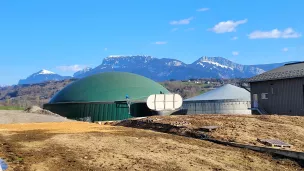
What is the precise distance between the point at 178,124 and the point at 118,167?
44.5 feet

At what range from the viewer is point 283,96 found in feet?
127

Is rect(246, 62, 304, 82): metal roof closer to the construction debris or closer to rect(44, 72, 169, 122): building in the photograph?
rect(44, 72, 169, 122): building

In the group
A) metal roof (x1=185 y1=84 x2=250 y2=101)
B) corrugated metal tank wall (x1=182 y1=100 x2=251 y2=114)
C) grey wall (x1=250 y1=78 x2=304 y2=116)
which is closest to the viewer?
grey wall (x1=250 y1=78 x2=304 y2=116)

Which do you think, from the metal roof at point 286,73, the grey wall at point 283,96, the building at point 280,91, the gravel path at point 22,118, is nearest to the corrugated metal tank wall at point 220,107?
the building at point 280,91

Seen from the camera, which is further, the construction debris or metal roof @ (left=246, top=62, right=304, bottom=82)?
metal roof @ (left=246, top=62, right=304, bottom=82)

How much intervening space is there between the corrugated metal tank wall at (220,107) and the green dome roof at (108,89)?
6711 mm

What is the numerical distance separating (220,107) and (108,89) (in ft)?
54.9

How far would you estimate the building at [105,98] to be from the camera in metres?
52.7

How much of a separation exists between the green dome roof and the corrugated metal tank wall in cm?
671

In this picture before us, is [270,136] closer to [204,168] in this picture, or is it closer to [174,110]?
[204,168]

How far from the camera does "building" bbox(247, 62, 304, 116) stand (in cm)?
3697

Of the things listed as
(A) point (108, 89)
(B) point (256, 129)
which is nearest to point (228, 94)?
(A) point (108, 89)

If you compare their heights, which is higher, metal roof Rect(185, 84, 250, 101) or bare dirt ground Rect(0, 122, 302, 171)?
metal roof Rect(185, 84, 250, 101)

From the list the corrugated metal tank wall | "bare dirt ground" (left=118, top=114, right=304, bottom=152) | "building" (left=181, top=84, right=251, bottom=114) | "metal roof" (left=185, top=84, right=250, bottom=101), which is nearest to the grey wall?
"bare dirt ground" (left=118, top=114, right=304, bottom=152)
